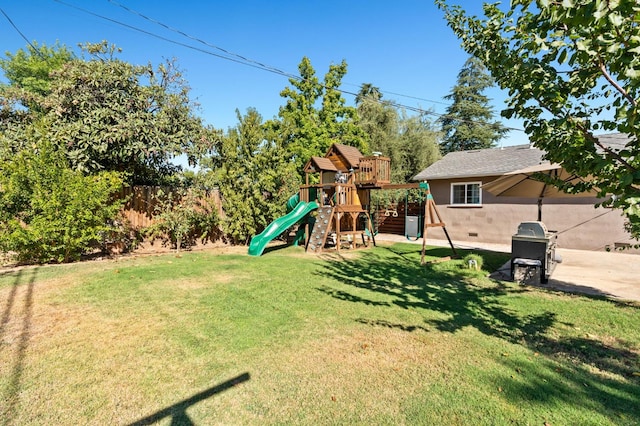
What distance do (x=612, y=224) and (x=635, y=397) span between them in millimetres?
10633

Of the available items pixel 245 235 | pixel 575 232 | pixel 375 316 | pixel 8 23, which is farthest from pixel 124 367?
pixel 575 232

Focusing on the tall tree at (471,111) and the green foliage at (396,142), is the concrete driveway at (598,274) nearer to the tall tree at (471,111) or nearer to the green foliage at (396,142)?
the green foliage at (396,142)

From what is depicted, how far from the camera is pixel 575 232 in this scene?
11.4 meters

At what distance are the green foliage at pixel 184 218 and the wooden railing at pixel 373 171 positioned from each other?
6.34 metres

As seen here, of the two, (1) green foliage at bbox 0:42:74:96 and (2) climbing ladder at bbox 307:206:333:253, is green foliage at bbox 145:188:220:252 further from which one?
(1) green foliage at bbox 0:42:74:96

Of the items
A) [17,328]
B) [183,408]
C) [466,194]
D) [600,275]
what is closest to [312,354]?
[183,408]

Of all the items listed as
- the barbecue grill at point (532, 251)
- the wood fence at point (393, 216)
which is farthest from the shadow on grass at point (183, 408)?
the wood fence at point (393, 216)

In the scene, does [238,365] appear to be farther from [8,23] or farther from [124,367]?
[8,23]

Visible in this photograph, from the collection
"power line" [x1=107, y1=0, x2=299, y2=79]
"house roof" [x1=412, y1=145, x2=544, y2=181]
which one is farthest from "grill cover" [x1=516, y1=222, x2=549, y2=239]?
"power line" [x1=107, y1=0, x2=299, y2=79]

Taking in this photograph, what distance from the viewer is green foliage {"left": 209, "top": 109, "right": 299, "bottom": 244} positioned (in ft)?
38.6

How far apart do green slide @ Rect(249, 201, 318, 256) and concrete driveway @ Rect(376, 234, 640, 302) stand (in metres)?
6.55

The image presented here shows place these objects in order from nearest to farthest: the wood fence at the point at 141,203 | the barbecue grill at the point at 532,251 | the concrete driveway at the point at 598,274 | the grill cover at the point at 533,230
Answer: the concrete driveway at the point at 598,274 < the barbecue grill at the point at 532,251 < the grill cover at the point at 533,230 < the wood fence at the point at 141,203

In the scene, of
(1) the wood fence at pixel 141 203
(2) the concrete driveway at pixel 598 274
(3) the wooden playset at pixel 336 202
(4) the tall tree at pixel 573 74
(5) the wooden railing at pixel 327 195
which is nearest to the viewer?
(4) the tall tree at pixel 573 74

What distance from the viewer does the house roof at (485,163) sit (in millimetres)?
13351
